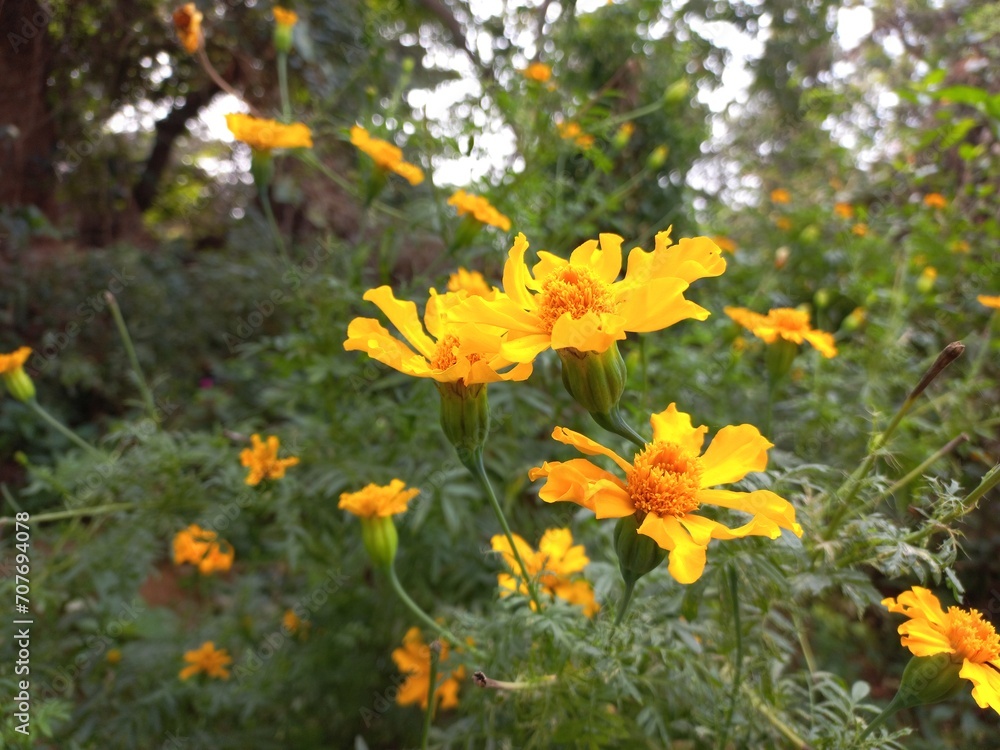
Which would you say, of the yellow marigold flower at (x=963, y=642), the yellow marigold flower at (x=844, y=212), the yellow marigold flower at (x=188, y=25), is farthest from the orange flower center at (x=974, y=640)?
the yellow marigold flower at (x=844, y=212)

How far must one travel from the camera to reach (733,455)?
611 mm

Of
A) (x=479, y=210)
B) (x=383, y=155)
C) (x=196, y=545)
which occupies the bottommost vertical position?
(x=196, y=545)

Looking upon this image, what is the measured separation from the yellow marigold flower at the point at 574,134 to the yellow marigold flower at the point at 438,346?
0.99 meters

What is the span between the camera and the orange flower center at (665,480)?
578 millimetres

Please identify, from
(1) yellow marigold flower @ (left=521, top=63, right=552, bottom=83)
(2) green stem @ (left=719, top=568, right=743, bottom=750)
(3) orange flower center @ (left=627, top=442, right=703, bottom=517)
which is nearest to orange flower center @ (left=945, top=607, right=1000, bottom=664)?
(2) green stem @ (left=719, top=568, right=743, bottom=750)

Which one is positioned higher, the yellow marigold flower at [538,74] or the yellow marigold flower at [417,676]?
the yellow marigold flower at [538,74]

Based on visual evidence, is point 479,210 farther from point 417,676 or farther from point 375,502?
point 417,676

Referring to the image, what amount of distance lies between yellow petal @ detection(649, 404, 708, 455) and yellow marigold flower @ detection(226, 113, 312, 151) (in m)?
1.00

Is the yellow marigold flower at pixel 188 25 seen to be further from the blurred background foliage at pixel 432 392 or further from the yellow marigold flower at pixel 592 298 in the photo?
the yellow marigold flower at pixel 592 298

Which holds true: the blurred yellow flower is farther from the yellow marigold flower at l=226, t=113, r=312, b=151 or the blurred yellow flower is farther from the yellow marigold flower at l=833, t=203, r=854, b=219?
the yellow marigold flower at l=833, t=203, r=854, b=219

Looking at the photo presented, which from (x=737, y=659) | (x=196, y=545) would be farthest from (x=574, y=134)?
(x=196, y=545)

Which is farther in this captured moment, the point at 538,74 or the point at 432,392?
the point at 538,74

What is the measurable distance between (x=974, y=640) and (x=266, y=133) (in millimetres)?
1473

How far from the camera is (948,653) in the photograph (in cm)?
62
